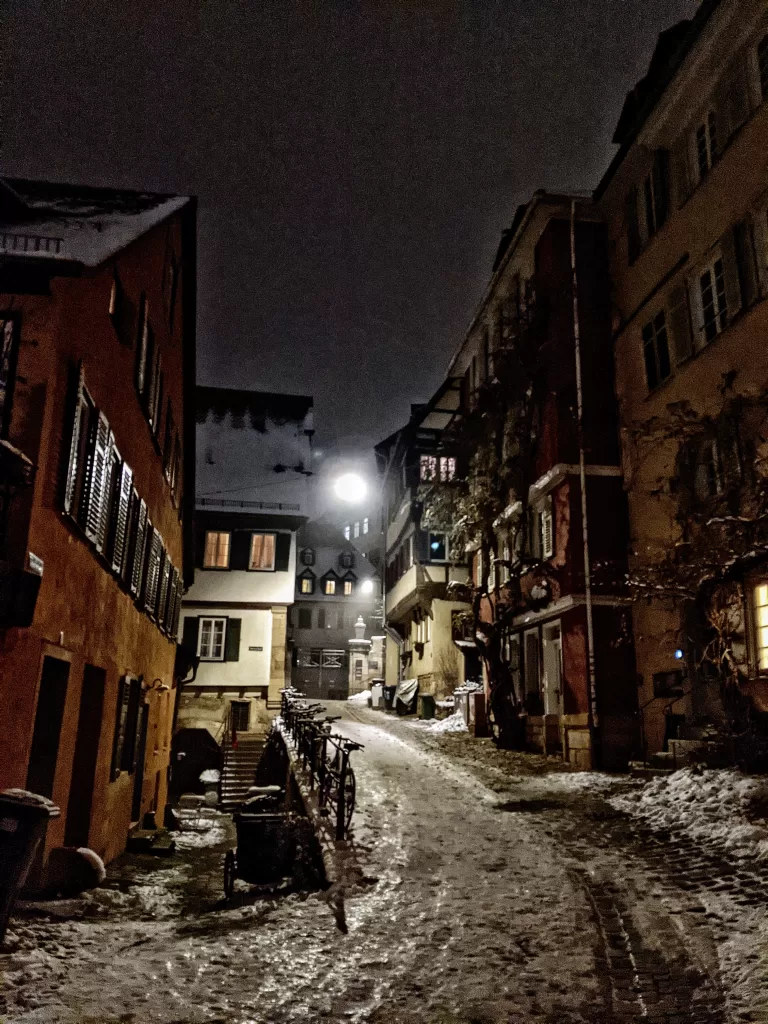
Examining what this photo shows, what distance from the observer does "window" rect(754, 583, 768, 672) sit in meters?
13.1

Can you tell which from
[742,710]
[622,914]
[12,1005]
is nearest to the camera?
[12,1005]

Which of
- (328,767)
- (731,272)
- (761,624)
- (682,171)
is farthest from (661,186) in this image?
(328,767)

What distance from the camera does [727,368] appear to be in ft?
48.8

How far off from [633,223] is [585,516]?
8013 millimetres

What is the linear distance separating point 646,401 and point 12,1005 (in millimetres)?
17468

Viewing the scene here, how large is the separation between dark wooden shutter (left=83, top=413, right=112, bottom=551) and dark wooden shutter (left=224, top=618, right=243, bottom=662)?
22.6 meters

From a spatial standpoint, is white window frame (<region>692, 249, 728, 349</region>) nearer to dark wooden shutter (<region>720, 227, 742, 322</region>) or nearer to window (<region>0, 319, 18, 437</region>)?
dark wooden shutter (<region>720, 227, 742, 322</region>)

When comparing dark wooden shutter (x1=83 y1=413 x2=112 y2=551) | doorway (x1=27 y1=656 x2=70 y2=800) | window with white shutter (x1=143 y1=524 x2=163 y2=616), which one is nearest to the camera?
doorway (x1=27 y1=656 x2=70 y2=800)

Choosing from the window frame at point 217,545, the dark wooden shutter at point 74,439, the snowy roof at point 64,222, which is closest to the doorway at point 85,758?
the dark wooden shutter at point 74,439

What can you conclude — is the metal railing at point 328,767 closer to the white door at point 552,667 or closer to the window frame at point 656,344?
the white door at point 552,667

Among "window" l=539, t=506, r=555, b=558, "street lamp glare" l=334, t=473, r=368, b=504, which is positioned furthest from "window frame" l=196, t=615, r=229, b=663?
"window" l=539, t=506, r=555, b=558

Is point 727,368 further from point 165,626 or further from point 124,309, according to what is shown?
point 165,626

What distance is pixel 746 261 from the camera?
47.4 feet

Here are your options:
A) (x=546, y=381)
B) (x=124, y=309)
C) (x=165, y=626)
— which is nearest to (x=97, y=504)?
(x=124, y=309)
